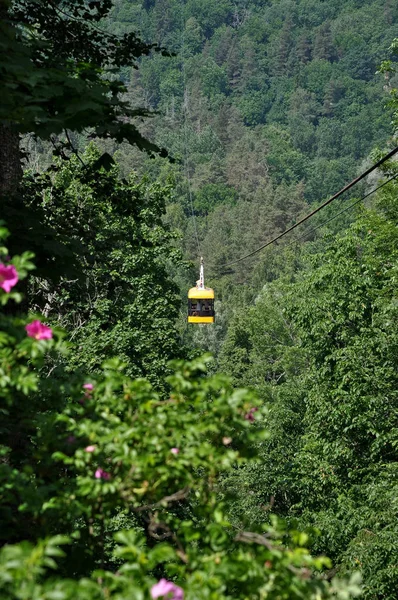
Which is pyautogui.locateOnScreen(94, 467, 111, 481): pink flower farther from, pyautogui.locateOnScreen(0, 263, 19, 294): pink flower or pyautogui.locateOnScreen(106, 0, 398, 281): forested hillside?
pyautogui.locateOnScreen(106, 0, 398, 281): forested hillside

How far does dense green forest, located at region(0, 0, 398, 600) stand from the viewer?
3.57 m

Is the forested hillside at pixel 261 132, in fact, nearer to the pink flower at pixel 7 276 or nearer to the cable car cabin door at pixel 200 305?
the cable car cabin door at pixel 200 305

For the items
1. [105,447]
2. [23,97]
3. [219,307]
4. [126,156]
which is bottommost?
[105,447]

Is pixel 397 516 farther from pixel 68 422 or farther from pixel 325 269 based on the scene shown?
pixel 68 422

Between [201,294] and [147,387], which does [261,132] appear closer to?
[201,294]

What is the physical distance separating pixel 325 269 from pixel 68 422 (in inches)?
601

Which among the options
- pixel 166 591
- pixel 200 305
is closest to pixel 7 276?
pixel 166 591

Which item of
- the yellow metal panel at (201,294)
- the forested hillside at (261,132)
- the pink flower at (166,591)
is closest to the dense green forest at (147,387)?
the pink flower at (166,591)

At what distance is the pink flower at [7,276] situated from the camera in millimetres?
3527

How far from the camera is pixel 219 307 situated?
73438 millimetres

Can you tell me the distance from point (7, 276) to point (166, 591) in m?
1.30

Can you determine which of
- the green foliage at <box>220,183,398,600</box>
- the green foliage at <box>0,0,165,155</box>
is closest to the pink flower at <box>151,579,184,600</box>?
the green foliage at <box>0,0,165,155</box>

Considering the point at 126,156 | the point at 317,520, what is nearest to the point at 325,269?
the point at 317,520

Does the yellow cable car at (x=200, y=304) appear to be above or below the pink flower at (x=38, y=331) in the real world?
above
